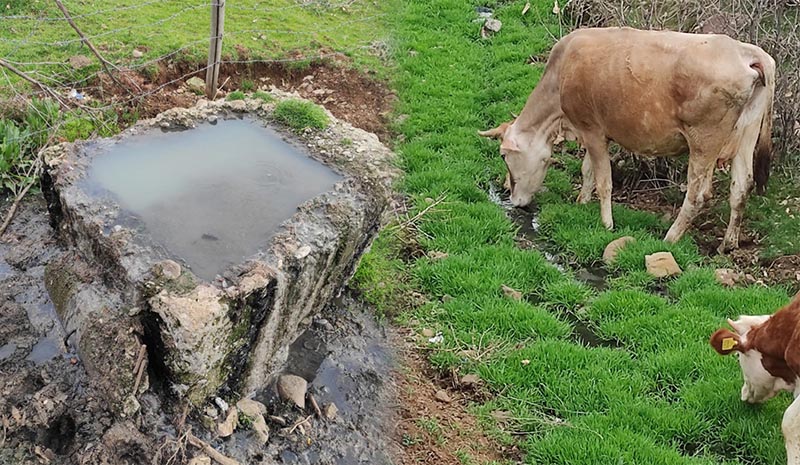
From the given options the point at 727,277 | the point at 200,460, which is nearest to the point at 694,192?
the point at 727,277

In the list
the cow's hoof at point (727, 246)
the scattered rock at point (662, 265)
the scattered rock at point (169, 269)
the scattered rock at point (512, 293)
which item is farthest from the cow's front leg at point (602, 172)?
the scattered rock at point (169, 269)

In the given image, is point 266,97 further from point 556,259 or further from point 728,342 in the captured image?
point 728,342

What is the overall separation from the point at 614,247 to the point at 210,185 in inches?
143

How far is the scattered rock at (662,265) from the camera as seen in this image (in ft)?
20.7

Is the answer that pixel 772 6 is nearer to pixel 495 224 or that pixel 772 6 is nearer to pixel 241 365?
pixel 495 224

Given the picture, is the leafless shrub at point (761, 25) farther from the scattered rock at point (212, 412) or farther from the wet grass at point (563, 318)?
the scattered rock at point (212, 412)

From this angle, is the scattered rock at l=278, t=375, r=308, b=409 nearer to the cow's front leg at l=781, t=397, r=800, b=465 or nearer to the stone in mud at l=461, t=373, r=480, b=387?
the stone in mud at l=461, t=373, r=480, b=387

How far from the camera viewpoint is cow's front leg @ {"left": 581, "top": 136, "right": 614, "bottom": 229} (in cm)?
710

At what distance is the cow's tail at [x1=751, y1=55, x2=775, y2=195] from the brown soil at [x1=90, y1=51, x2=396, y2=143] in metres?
3.74

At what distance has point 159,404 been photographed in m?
4.15

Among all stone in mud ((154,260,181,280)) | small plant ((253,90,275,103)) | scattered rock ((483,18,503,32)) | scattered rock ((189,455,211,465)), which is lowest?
scattered rock ((189,455,211,465))

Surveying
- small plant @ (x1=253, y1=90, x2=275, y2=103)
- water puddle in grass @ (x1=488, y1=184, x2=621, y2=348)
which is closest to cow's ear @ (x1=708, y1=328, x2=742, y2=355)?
water puddle in grass @ (x1=488, y1=184, x2=621, y2=348)

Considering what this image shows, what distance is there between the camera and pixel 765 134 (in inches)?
258

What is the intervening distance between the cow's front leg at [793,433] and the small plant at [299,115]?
3653 millimetres
